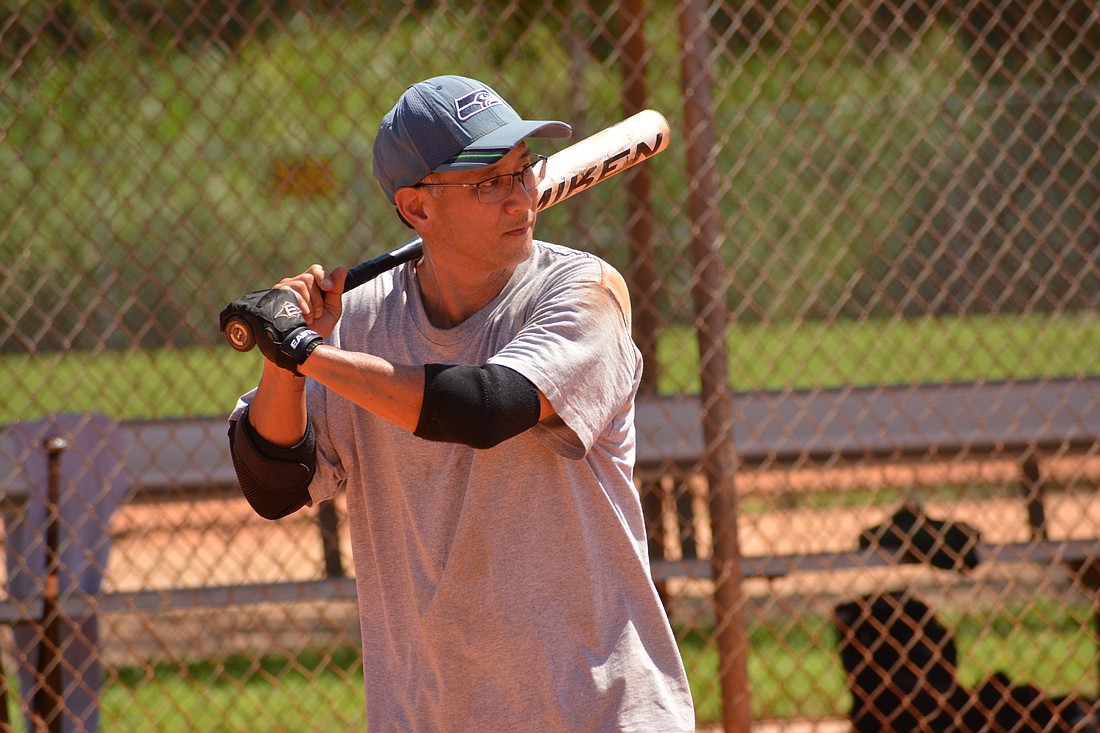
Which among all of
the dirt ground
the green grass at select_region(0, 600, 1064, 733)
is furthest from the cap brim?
the dirt ground

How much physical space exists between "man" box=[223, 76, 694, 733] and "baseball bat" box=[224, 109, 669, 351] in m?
0.13

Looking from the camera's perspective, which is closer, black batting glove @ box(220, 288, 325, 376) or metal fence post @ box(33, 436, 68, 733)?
black batting glove @ box(220, 288, 325, 376)

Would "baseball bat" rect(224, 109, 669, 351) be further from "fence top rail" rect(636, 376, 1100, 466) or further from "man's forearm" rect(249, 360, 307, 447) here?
"fence top rail" rect(636, 376, 1100, 466)

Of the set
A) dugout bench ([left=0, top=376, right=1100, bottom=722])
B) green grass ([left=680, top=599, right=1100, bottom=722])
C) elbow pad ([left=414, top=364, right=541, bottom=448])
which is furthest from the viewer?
green grass ([left=680, top=599, right=1100, bottom=722])

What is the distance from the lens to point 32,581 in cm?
353

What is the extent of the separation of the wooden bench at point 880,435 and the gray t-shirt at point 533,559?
1631 millimetres

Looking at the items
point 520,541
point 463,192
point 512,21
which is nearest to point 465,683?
point 520,541

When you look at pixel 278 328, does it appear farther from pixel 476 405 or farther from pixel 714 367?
pixel 714 367

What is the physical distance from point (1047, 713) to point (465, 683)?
7.89 feet

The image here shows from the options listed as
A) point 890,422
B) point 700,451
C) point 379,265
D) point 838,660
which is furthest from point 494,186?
point 838,660

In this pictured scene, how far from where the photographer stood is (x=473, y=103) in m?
1.71

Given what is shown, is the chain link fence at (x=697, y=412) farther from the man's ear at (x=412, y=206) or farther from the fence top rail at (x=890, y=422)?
the man's ear at (x=412, y=206)

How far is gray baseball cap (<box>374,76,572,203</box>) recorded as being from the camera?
5.48 feet

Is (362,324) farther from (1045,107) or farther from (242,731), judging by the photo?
(1045,107)
